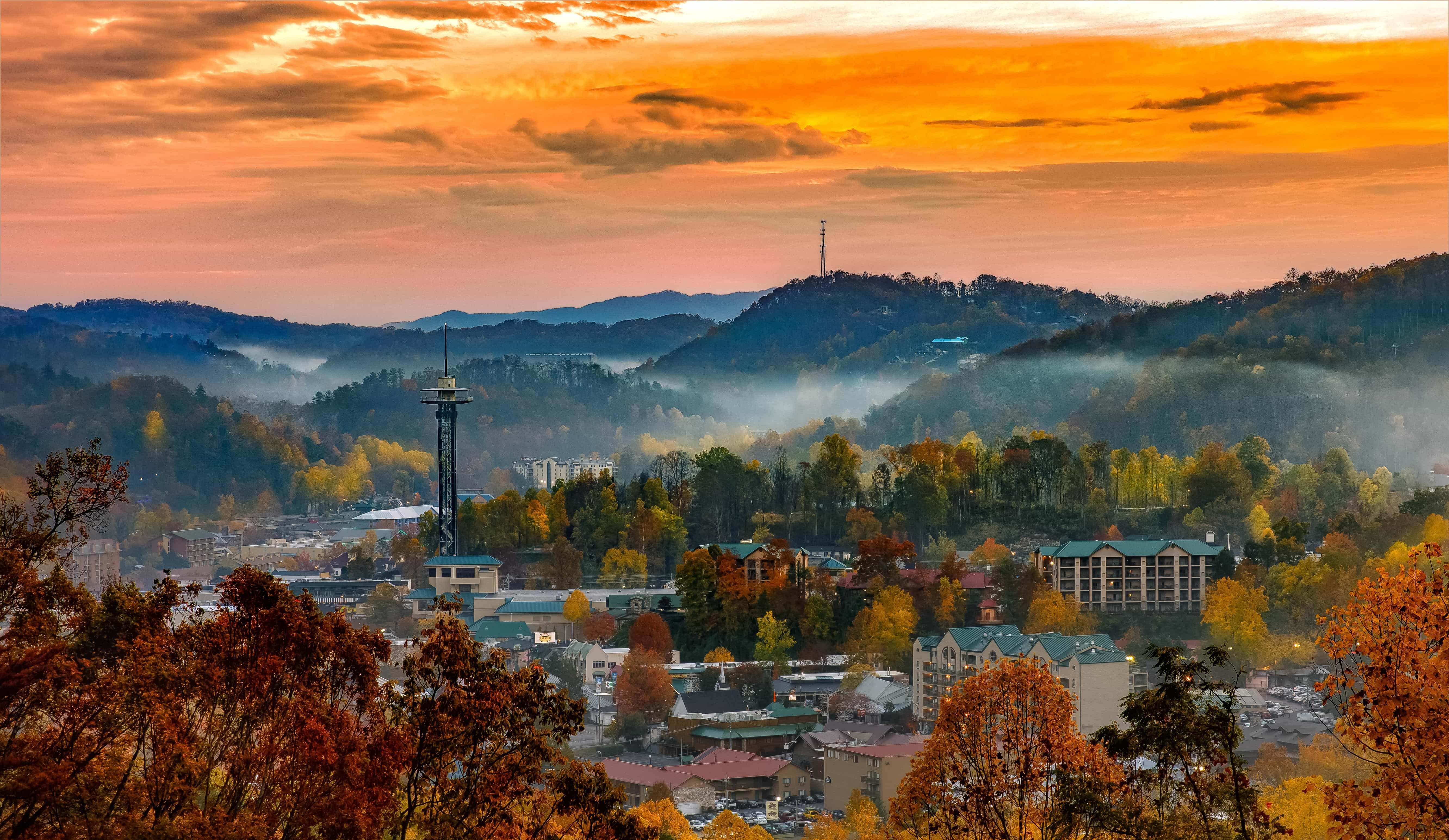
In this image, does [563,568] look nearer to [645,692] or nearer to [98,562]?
[645,692]

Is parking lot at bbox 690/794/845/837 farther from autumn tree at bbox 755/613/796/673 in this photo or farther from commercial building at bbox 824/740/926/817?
autumn tree at bbox 755/613/796/673

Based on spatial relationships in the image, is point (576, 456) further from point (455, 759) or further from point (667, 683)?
point (455, 759)

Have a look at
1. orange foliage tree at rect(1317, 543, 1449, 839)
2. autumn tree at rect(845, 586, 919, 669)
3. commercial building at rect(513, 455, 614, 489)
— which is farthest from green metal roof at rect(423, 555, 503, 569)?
commercial building at rect(513, 455, 614, 489)

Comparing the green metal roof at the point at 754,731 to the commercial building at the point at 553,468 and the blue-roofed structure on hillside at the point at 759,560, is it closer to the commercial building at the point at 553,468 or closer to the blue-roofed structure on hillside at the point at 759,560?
the blue-roofed structure on hillside at the point at 759,560

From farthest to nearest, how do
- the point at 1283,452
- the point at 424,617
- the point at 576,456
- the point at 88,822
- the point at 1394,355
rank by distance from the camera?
the point at 576,456 → the point at 1394,355 → the point at 1283,452 → the point at 424,617 → the point at 88,822

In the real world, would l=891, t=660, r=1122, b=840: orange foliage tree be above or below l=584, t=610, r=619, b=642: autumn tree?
above

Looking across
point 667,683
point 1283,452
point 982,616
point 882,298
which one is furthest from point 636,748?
point 882,298
